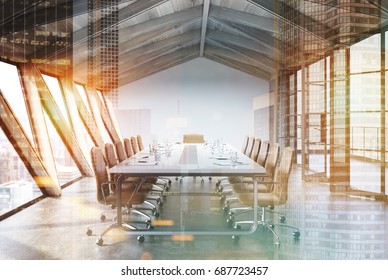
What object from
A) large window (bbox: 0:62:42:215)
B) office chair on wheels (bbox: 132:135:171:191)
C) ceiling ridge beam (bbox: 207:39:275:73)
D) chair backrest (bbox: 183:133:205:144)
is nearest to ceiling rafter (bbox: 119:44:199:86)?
ceiling ridge beam (bbox: 207:39:275:73)

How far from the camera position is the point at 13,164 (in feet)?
16.3

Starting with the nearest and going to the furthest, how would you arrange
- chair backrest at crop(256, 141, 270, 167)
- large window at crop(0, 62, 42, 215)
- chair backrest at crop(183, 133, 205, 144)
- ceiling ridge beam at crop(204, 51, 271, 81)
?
large window at crop(0, 62, 42, 215) → chair backrest at crop(256, 141, 270, 167) → chair backrest at crop(183, 133, 205, 144) → ceiling ridge beam at crop(204, 51, 271, 81)

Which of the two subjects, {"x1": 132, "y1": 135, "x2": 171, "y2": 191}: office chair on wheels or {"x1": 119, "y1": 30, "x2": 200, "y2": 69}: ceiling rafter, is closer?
{"x1": 132, "y1": 135, "x2": 171, "y2": 191}: office chair on wheels

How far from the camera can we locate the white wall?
9.55 m

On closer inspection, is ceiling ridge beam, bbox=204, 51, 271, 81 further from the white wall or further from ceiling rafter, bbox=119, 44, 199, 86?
ceiling rafter, bbox=119, 44, 199, 86

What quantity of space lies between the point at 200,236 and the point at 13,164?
2752 mm

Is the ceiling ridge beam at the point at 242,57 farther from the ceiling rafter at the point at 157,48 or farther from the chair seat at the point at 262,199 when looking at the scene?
the chair seat at the point at 262,199

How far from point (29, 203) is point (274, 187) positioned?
3.25 m

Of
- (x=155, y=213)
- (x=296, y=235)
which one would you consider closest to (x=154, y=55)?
(x=155, y=213)

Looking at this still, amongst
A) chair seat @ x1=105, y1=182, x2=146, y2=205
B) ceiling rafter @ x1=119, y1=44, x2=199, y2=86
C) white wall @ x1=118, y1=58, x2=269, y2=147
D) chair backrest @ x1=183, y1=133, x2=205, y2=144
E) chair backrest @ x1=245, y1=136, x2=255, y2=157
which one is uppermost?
ceiling rafter @ x1=119, y1=44, x2=199, y2=86

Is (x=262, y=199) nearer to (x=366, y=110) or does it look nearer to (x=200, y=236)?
(x=200, y=236)

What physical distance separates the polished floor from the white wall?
13.5ft

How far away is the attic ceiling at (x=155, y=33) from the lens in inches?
190

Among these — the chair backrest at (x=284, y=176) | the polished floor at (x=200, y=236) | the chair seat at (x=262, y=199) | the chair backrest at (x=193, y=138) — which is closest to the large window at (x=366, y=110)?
the polished floor at (x=200, y=236)
